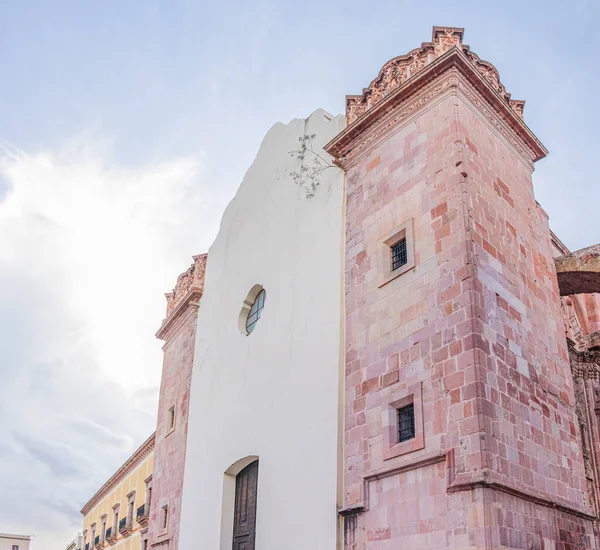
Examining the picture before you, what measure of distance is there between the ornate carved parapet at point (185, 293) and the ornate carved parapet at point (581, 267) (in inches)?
322

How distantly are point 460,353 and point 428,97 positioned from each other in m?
4.37

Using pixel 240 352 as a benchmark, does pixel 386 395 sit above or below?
below

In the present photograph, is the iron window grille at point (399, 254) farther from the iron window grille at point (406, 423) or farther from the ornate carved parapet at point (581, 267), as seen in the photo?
the ornate carved parapet at point (581, 267)

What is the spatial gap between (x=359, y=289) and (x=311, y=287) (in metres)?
1.52

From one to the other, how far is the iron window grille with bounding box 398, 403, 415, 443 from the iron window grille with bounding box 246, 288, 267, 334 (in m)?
5.13

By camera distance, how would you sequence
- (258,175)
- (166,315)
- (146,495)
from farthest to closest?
(146,495) < (166,315) < (258,175)

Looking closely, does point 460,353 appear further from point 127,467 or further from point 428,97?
point 127,467

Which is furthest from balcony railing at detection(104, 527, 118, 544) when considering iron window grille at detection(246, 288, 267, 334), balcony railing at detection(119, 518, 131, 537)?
iron window grille at detection(246, 288, 267, 334)

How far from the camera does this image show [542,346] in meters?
10.5

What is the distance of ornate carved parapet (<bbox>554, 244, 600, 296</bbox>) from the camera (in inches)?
505

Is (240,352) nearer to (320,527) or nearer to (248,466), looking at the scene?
(248,466)

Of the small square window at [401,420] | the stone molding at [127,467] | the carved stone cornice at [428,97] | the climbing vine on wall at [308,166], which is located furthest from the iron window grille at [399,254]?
the stone molding at [127,467]

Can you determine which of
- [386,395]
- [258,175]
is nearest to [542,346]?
[386,395]

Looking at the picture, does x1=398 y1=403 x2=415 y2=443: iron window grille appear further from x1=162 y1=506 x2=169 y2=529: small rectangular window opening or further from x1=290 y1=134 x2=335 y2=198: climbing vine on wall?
x1=162 y1=506 x2=169 y2=529: small rectangular window opening
